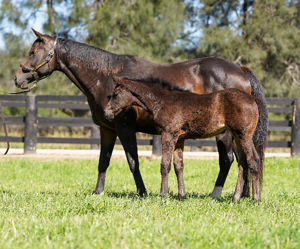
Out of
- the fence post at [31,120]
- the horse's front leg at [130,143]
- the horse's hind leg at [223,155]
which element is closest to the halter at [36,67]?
the horse's front leg at [130,143]

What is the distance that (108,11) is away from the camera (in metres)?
15.1

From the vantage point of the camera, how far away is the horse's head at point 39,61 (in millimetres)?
6035

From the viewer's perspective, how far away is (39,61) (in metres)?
6.05

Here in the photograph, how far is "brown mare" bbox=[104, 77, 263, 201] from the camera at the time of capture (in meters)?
5.05

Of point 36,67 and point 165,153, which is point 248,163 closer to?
point 165,153

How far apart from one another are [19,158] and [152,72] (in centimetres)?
608

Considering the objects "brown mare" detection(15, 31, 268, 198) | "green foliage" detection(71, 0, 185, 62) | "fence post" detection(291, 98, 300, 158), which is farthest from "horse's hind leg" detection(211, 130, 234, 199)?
"green foliage" detection(71, 0, 185, 62)

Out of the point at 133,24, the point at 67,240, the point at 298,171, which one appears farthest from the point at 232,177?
the point at 133,24

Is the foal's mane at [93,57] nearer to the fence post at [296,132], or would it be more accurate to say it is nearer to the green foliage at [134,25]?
the fence post at [296,132]

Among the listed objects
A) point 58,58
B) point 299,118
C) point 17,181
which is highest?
point 58,58

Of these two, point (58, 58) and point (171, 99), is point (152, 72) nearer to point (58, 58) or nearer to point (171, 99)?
point (171, 99)

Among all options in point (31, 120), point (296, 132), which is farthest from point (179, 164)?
point (31, 120)

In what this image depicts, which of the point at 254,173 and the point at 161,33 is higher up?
the point at 161,33

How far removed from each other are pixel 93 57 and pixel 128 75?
580mm
